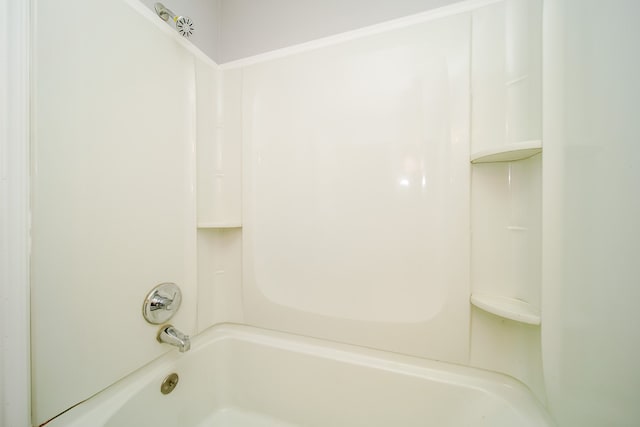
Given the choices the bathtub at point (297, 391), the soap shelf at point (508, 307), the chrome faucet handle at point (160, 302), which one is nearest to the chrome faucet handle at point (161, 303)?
the chrome faucet handle at point (160, 302)

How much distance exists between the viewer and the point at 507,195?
73 centimetres

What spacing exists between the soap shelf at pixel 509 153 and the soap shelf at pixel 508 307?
44 cm

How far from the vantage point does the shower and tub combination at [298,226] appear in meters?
0.59

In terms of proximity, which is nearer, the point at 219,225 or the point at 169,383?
the point at 169,383


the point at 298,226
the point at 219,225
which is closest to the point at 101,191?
the point at 219,225

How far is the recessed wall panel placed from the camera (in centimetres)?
76

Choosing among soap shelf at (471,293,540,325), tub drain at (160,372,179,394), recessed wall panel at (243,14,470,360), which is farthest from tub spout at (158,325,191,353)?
soap shelf at (471,293,540,325)

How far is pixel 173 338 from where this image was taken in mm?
777

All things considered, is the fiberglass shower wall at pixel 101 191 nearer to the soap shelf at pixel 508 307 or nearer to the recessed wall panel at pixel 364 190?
the recessed wall panel at pixel 364 190

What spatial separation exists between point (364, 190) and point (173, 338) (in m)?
0.86

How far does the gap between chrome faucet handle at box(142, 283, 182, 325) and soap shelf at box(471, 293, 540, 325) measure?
3.43 feet

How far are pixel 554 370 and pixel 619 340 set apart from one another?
172mm

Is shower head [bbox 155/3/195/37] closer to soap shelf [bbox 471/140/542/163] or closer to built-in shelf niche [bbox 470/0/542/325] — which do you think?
built-in shelf niche [bbox 470/0/542/325]

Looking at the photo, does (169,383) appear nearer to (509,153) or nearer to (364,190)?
(364,190)
